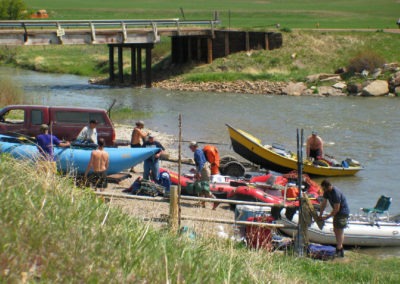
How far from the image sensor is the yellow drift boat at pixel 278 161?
23047mm

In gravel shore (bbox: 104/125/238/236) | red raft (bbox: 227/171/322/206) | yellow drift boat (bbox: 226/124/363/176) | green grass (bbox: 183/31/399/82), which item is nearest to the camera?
gravel shore (bbox: 104/125/238/236)

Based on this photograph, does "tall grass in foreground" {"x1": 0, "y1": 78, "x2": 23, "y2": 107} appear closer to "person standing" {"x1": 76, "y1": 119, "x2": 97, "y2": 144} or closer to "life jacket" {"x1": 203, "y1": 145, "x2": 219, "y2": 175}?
"person standing" {"x1": 76, "y1": 119, "x2": 97, "y2": 144}

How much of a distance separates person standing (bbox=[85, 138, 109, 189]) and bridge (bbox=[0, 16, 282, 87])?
26.9 m

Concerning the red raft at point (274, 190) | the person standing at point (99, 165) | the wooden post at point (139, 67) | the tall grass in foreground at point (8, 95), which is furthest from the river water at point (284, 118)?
the person standing at point (99, 165)

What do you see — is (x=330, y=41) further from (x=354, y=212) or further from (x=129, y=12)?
(x=129, y=12)

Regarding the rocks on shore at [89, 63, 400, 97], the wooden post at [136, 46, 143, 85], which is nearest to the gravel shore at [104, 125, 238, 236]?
the rocks on shore at [89, 63, 400, 97]

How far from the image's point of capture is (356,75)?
4881 centimetres

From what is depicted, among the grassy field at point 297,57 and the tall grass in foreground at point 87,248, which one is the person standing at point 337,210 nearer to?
the tall grass in foreground at point 87,248

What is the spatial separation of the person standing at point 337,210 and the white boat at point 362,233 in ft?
1.97

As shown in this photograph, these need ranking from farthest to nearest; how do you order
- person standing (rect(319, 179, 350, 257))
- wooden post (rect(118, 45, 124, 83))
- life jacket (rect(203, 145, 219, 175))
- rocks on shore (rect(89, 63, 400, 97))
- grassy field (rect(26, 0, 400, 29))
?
grassy field (rect(26, 0, 400, 29)), wooden post (rect(118, 45, 124, 83)), rocks on shore (rect(89, 63, 400, 97)), life jacket (rect(203, 145, 219, 175)), person standing (rect(319, 179, 350, 257))

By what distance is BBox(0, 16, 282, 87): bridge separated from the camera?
4356cm

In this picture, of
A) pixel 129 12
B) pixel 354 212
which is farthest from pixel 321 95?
pixel 129 12

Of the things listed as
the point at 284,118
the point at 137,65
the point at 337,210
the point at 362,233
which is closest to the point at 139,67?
the point at 137,65

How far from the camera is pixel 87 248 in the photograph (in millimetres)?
7305
